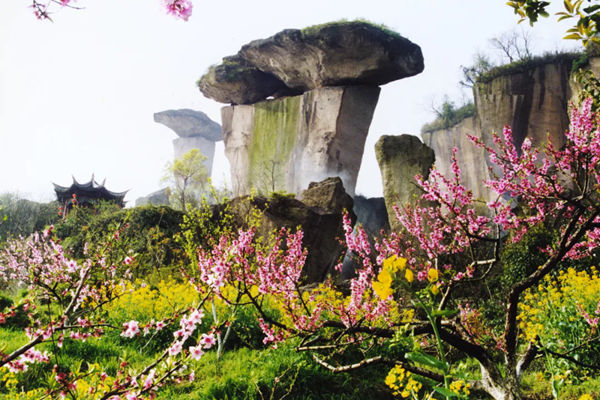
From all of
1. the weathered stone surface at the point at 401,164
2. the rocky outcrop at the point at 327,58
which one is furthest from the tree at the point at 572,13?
the rocky outcrop at the point at 327,58

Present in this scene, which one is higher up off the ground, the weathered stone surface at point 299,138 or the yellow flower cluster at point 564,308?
the weathered stone surface at point 299,138

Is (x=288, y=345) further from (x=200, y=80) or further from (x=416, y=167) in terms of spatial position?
(x=200, y=80)

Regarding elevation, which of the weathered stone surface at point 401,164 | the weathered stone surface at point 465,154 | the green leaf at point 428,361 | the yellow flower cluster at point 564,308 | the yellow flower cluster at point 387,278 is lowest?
the yellow flower cluster at point 564,308

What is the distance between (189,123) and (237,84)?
21169mm

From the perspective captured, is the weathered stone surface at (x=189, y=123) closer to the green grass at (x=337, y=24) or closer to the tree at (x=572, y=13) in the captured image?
the green grass at (x=337, y=24)

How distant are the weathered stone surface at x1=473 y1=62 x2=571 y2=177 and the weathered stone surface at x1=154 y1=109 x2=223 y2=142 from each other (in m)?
29.1

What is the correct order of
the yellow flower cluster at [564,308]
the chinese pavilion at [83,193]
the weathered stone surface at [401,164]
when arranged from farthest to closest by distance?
the chinese pavilion at [83,193] → the weathered stone surface at [401,164] → the yellow flower cluster at [564,308]

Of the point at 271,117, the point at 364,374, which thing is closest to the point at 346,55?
the point at 271,117

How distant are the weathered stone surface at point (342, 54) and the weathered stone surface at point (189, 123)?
22.4m

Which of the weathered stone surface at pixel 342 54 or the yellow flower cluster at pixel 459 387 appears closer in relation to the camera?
the yellow flower cluster at pixel 459 387

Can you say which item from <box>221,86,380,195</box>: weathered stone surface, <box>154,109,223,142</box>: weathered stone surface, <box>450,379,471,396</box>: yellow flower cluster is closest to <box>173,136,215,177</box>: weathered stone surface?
<box>154,109,223,142</box>: weathered stone surface

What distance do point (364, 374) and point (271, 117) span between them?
21.3 meters

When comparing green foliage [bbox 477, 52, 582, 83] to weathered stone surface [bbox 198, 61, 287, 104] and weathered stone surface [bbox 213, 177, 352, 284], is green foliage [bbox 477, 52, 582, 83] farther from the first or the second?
weathered stone surface [bbox 213, 177, 352, 284]

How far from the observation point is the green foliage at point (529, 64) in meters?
18.9
